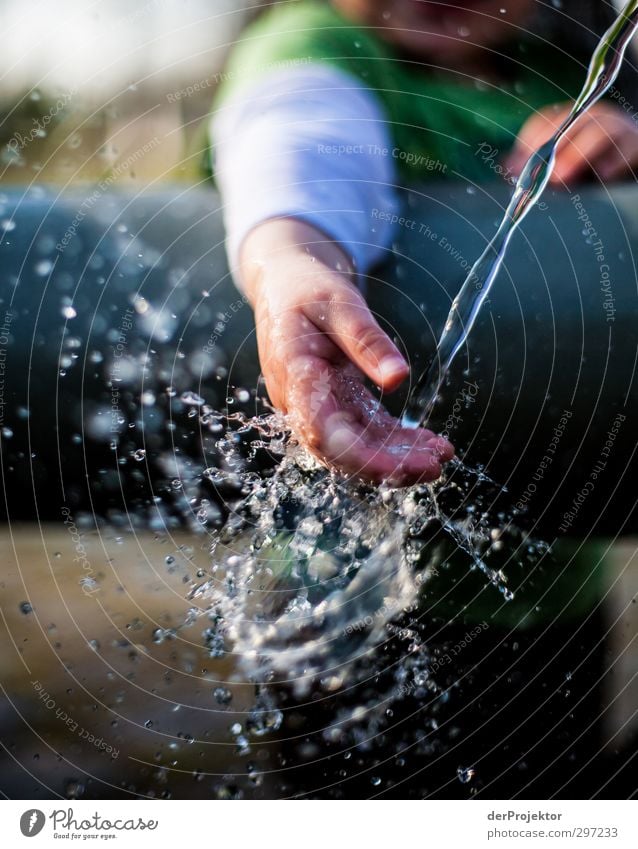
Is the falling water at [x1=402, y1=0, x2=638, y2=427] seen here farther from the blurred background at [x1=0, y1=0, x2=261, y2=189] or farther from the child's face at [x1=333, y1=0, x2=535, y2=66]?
the blurred background at [x1=0, y1=0, x2=261, y2=189]

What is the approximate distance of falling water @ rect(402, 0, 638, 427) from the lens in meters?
0.37

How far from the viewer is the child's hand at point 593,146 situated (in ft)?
1.23

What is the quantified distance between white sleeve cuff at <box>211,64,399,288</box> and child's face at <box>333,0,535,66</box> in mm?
44

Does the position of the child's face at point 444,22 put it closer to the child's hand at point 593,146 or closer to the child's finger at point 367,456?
the child's hand at point 593,146

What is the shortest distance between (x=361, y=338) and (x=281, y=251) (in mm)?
65

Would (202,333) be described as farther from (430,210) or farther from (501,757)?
(501,757)

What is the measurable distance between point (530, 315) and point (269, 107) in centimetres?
16

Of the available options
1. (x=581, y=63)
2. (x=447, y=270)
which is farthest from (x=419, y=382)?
(x=581, y=63)

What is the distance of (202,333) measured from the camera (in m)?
0.37

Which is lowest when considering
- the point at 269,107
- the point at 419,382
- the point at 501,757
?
the point at 501,757
